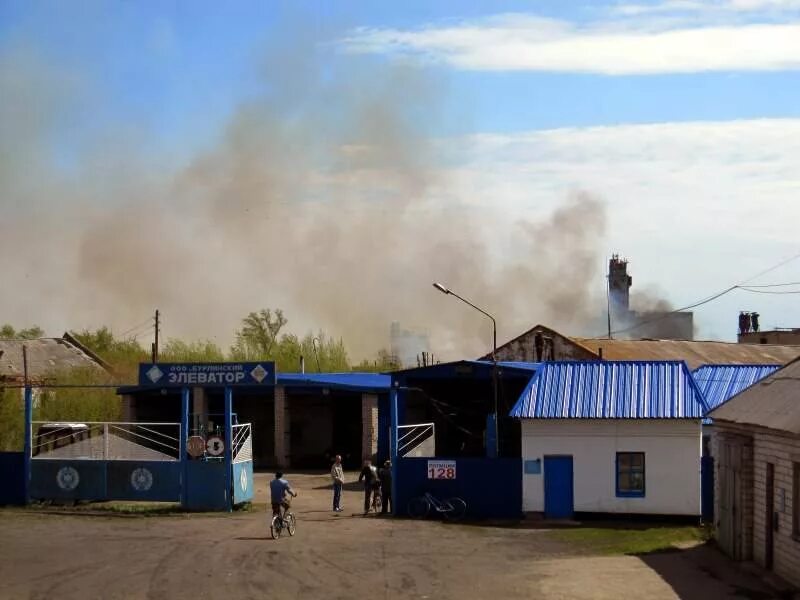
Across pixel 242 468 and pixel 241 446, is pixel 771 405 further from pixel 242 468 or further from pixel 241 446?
pixel 241 446

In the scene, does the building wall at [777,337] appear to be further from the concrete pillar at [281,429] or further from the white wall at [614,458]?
the white wall at [614,458]

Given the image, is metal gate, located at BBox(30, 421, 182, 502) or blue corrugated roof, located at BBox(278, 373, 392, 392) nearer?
metal gate, located at BBox(30, 421, 182, 502)

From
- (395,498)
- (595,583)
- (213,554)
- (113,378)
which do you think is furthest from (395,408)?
(113,378)

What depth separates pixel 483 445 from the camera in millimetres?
52594

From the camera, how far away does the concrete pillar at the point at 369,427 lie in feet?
165

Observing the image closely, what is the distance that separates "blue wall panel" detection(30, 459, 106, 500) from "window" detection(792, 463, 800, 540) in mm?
22716

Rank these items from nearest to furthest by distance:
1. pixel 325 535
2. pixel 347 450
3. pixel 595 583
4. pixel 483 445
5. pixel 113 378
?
pixel 595 583 → pixel 325 535 → pixel 483 445 → pixel 347 450 → pixel 113 378

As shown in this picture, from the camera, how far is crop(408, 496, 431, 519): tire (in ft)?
111

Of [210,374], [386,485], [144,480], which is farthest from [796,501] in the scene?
[144,480]

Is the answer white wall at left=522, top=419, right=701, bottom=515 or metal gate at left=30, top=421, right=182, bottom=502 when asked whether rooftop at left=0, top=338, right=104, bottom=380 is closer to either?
metal gate at left=30, top=421, right=182, bottom=502

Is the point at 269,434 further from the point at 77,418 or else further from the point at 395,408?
the point at 395,408

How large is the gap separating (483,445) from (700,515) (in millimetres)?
20940

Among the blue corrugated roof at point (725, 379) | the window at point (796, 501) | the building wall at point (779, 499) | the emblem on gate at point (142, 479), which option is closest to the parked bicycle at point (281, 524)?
the emblem on gate at point (142, 479)

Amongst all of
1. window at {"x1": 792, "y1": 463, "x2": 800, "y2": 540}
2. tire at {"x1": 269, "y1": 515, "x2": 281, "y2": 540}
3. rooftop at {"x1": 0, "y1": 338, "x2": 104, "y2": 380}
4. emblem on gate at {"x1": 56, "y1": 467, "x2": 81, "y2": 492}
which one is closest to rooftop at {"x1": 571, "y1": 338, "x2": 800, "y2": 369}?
emblem on gate at {"x1": 56, "y1": 467, "x2": 81, "y2": 492}
